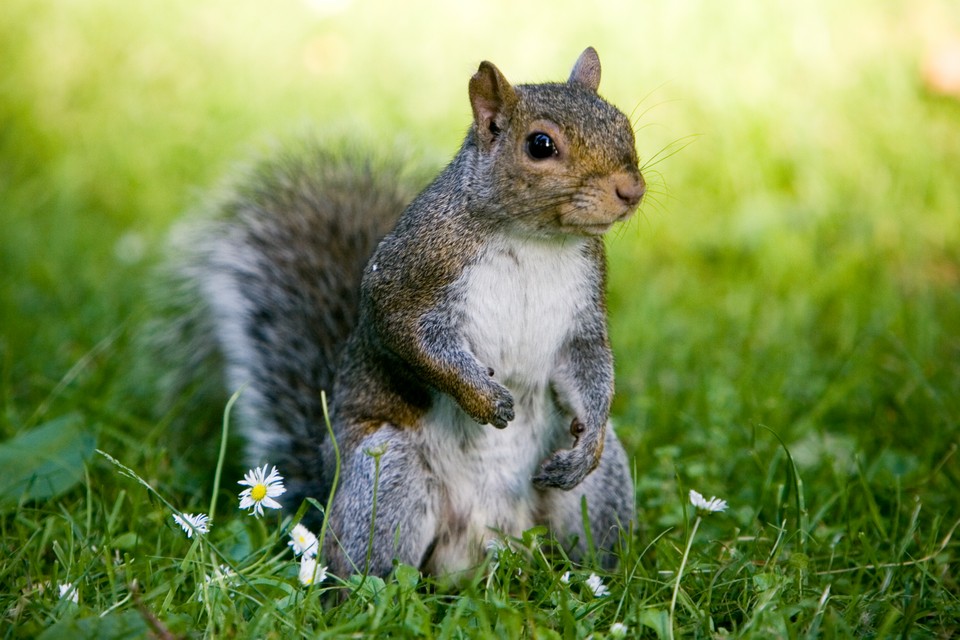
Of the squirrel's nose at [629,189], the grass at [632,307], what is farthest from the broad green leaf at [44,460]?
the squirrel's nose at [629,189]

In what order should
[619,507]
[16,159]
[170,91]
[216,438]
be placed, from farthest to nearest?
[170,91] → [16,159] → [216,438] → [619,507]

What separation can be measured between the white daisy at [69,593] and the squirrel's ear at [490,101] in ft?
2.86

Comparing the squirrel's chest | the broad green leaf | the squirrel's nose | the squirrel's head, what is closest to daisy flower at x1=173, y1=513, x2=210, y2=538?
the broad green leaf

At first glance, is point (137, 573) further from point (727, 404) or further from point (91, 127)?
point (91, 127)

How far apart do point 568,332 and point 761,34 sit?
2.79m

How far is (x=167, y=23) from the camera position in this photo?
187 inches

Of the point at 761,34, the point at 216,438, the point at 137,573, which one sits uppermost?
the point at 761,34

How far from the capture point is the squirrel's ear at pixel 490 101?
1646mm

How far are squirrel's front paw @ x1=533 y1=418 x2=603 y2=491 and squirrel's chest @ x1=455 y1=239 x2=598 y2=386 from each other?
136 mm

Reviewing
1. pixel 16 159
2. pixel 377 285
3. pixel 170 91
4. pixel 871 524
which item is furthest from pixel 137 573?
pixel 170 91

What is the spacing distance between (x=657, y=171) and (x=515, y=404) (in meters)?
0.93

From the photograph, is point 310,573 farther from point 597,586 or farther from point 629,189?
point 629,189

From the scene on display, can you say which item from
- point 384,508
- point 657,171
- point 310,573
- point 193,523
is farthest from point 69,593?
point 657,171

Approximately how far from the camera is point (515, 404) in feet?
5.70
